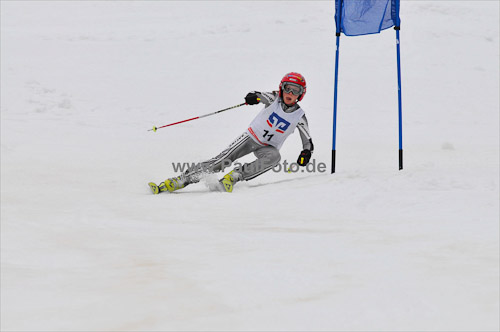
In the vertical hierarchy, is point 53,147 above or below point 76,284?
above

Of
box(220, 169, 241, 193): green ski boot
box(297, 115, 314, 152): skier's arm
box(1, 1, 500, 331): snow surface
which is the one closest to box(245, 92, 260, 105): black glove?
box(297, 115, 314, 152): skier's arm

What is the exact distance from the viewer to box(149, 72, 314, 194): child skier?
22.9 ft

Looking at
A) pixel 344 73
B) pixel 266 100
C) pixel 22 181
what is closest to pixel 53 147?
pixel 22 181

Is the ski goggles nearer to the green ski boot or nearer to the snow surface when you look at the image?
the snow surface

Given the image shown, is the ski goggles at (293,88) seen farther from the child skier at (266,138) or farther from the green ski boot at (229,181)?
the green ski boot at (229,181)

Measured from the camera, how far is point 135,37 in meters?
19.2

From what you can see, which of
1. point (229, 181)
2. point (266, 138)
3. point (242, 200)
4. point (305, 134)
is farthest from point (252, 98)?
point (242, 200)

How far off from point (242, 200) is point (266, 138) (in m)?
1.28

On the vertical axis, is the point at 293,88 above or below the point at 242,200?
above

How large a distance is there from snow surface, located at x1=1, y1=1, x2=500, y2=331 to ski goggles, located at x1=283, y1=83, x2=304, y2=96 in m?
1.02

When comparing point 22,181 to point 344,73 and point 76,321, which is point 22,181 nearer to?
point 76,321

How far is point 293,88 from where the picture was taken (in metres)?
7.00

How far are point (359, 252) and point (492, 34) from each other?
Answer: 1729 centimetres

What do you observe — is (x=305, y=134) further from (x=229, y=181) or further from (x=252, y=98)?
(x=229, y=181)
